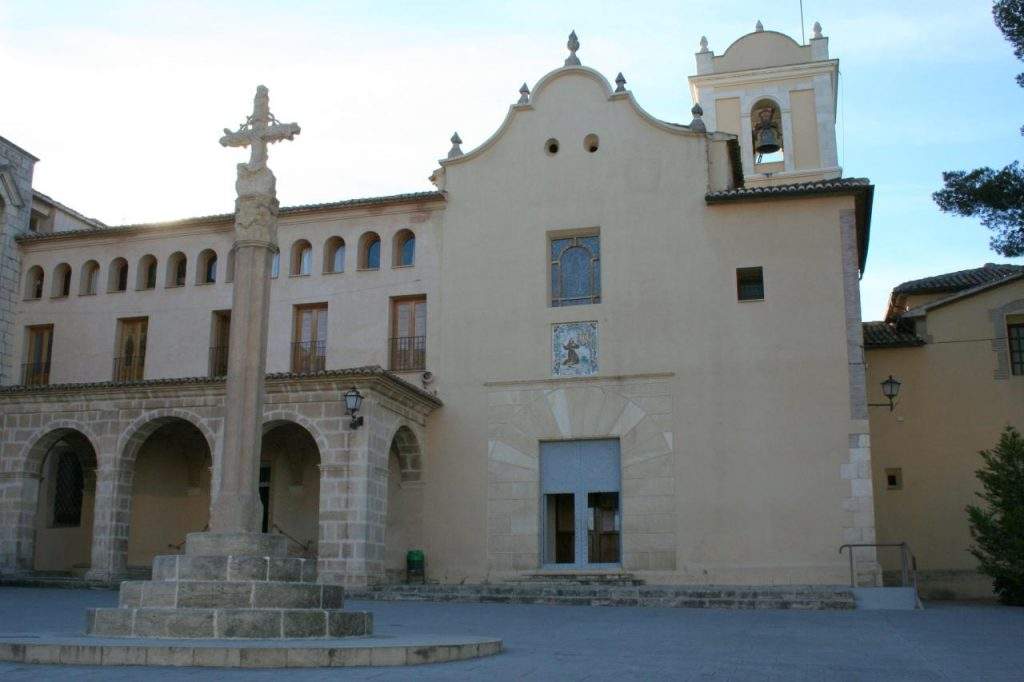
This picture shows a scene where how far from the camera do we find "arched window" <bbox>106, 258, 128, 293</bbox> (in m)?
24.9

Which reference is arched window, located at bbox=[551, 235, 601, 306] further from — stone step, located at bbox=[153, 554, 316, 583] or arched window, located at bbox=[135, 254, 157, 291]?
stone step, located at bbox=[153, 554, 316, 583]

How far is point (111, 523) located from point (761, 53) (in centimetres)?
2412

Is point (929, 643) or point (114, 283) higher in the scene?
point (114, 283)

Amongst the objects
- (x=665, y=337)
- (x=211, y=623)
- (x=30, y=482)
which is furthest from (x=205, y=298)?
(x=211, y=623)

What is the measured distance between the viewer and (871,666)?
8789 mm

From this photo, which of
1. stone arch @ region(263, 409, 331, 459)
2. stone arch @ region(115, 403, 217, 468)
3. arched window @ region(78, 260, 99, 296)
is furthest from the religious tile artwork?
arched window @ region(78, 260, 99, 296)

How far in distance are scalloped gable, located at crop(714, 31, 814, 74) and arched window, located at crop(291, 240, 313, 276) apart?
15960mm

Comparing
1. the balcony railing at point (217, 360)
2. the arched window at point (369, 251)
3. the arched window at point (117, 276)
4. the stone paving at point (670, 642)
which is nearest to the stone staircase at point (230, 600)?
the stone paving at point (670, 642)

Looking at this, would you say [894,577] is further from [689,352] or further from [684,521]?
[689,352]

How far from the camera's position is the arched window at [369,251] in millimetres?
23375

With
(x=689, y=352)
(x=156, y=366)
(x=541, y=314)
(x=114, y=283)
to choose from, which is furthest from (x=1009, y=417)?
(x=114, y=283)

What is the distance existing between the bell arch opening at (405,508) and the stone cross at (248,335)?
9868 mm

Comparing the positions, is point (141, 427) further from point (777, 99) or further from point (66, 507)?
point (777, 99)

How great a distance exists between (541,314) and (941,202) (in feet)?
26.7
